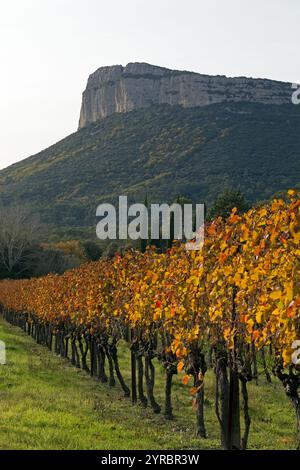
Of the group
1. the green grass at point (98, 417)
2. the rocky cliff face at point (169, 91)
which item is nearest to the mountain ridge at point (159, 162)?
the rocky cliff face at point (169, 91)

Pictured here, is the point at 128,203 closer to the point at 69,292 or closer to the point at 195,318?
the point at 69,292

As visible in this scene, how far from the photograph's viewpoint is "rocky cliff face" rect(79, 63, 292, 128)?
156625 millimetres

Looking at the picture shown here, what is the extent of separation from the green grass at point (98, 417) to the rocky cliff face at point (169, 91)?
135 meters

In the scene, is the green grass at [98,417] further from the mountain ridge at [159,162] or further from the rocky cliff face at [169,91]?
the rocky cliff face at [169,91]

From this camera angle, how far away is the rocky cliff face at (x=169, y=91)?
6166 inches

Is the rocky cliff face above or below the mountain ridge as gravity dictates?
above

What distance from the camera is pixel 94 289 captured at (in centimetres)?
1855

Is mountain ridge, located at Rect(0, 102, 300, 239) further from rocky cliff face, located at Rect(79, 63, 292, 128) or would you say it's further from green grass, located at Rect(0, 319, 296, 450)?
green grass, located at Rect(0, 319, 296, 450)

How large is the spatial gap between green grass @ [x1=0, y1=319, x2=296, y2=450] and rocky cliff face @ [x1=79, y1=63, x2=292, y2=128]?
135 m

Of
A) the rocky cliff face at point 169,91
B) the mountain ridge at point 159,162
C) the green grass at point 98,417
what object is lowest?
the green grass at point 98,417

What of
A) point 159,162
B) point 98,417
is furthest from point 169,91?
point 98,417

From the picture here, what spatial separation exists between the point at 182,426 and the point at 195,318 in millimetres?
3830

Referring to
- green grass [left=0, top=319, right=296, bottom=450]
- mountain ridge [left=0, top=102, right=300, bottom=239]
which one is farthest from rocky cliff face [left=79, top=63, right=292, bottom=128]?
green grass [left=0, top=319, right=296, bottom=450]

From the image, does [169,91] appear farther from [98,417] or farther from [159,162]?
[98,417]
